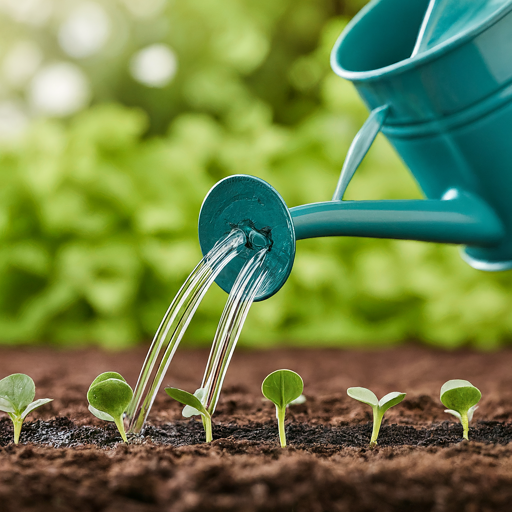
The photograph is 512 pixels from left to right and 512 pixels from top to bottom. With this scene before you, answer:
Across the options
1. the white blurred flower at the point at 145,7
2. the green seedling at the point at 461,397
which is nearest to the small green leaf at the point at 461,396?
the green seedling at the point at 461,397

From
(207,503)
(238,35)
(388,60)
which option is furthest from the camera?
(238,35)

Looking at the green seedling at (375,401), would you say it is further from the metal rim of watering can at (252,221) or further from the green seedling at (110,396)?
the green seedling at (110,396)

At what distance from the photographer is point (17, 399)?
64 cm

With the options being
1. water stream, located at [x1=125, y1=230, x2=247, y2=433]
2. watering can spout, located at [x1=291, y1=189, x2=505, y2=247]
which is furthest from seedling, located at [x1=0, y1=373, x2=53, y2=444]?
watering can spout, located at [x1=291, y1=189, x2=505, y2=247]

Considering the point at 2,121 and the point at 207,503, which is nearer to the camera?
the point at 207,503

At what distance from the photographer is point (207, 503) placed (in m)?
0.41

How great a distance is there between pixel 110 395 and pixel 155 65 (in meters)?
2.44

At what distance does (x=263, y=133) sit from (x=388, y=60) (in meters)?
1.37

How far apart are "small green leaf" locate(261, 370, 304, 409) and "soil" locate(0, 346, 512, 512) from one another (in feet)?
0.18

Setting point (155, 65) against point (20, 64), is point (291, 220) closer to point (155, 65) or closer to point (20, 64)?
point (155, 65)

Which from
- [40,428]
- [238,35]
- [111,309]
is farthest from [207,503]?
[238,35]

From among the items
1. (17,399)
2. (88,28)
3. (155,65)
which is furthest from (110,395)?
(88,28)

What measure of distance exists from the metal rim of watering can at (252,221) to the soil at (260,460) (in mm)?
188

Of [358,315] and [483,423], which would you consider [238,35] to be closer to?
[358,315]
